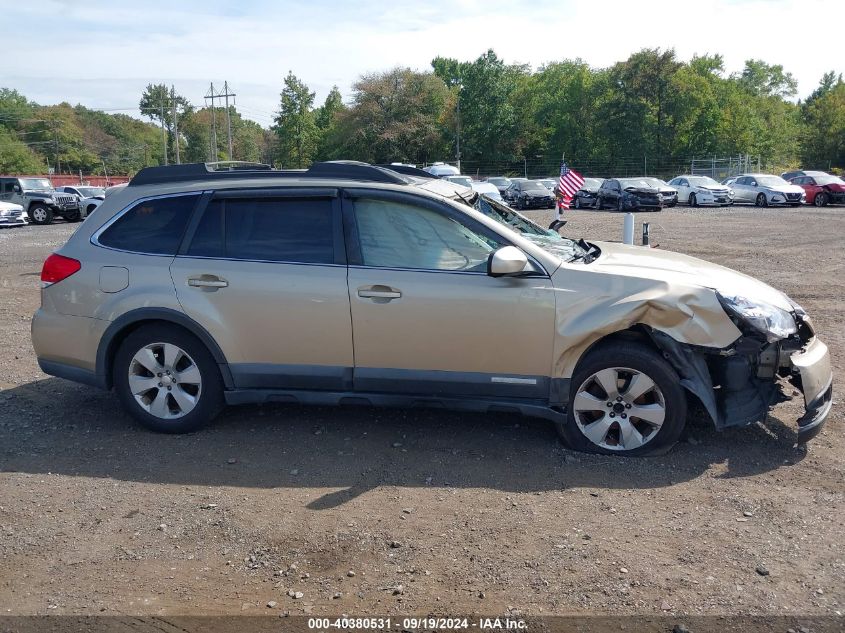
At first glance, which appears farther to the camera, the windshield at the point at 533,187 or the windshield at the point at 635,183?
the windshield at the point at 533,187

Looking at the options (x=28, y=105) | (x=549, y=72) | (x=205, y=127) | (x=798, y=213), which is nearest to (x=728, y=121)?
(x=549, y=72)

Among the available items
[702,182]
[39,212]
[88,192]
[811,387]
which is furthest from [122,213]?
[702,182]

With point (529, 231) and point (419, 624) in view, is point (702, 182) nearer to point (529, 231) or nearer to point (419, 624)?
point (529, 231)

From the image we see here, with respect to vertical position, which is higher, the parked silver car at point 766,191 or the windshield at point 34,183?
the windshield at point 34,183

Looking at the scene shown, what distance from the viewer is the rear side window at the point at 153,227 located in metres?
5.43

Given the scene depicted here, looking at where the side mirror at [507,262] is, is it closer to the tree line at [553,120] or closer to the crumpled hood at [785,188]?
the crumpled hood at [785,188]

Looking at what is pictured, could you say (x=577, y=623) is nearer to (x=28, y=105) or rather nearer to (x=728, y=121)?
(x=728, y=121)

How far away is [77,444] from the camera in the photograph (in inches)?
210

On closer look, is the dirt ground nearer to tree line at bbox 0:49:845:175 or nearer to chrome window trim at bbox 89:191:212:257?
chrome window trim at bbox 89:191:212:257

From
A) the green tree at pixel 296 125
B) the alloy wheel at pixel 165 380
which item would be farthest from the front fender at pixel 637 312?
the green tree at pixel 296 125

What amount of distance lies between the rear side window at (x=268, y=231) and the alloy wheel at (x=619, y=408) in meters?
1.92

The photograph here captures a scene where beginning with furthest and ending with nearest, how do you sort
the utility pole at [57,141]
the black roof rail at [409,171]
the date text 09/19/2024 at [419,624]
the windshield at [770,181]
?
1. the utility pole at [57,141]
2. the windshield at [770,181]
3. the black roof rail at [409,171]
4. the date text 09/19/2024 at [419,624]

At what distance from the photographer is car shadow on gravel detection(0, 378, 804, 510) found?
466 centimetres

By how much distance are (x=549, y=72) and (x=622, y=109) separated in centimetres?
2175
